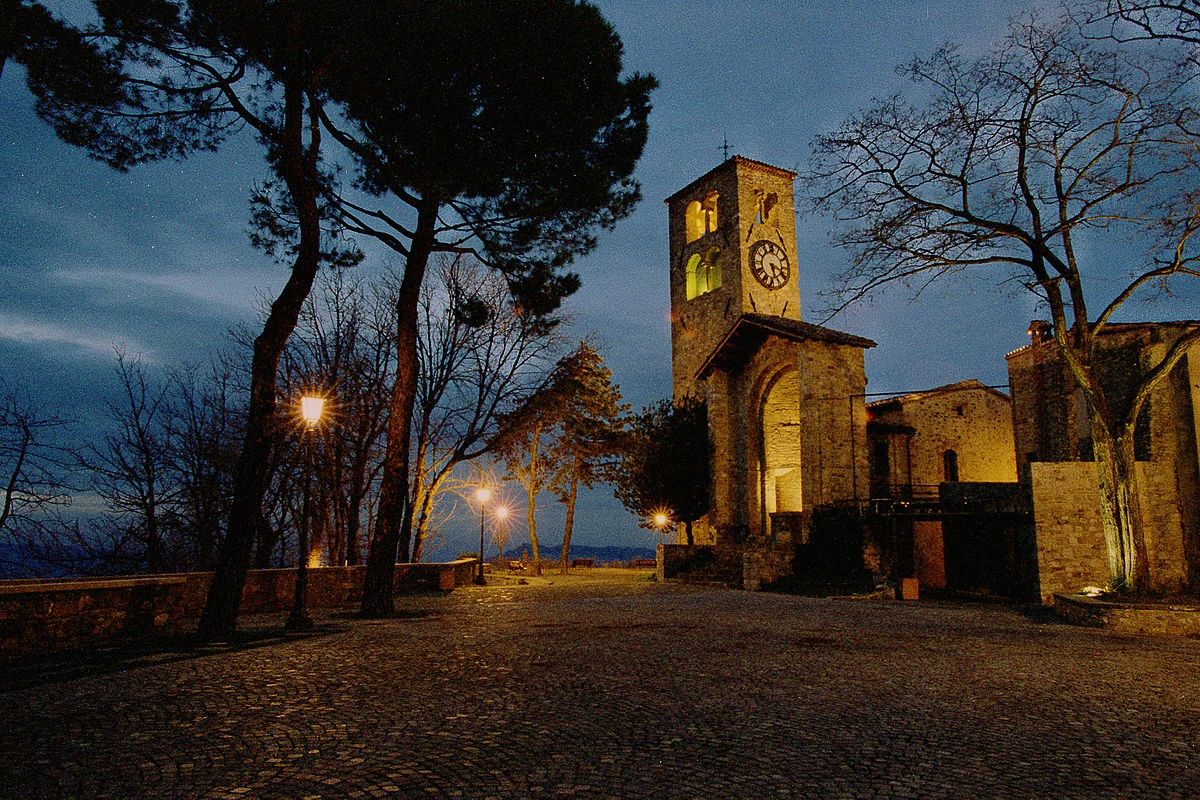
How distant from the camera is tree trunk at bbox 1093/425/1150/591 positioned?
36.1 feet

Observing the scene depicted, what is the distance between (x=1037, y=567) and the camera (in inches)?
590

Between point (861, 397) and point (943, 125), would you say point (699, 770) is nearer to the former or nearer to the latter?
point (943, 125)

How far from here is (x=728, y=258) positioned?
1288 inches

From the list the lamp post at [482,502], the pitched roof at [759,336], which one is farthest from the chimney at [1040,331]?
the lamp post at [482,502]

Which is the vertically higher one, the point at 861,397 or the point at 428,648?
the point at 861,397

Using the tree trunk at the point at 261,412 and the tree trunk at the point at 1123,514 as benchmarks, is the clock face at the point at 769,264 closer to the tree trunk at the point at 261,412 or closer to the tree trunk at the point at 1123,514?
the tree trunk at the point at 1123,514

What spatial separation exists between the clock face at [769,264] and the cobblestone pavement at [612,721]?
2575cm

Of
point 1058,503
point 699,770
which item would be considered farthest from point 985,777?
point 1058,503

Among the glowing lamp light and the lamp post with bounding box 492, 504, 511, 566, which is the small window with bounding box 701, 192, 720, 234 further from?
the glowing lamp light

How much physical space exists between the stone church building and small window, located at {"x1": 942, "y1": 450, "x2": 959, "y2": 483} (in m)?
0.04

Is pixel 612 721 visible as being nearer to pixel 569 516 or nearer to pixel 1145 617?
pixel 1145 617

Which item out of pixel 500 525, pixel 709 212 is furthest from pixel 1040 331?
pixel 500 525

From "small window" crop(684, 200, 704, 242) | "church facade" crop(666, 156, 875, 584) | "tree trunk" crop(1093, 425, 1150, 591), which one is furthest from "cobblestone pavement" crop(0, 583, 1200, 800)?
"small window" crop(684, 200, 704, 242)

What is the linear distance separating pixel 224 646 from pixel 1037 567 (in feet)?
50.7
